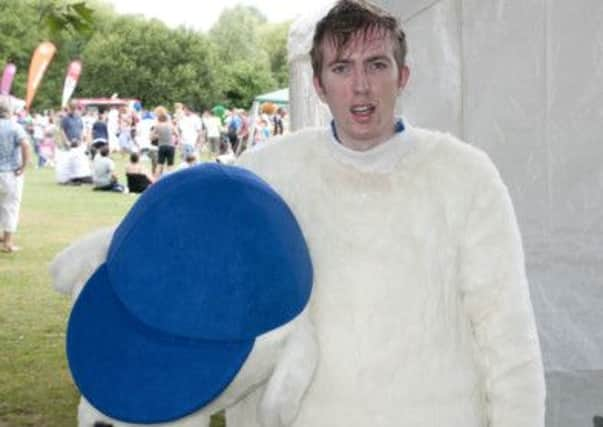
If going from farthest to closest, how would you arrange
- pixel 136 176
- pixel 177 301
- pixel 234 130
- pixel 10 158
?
pixel 234 130 < pixel 136 176 < pixel 10 158 < pixel 177 301

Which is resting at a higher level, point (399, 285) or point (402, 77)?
point (402, 77)

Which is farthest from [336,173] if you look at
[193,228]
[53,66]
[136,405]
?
[53,66]

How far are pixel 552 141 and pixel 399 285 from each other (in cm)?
221

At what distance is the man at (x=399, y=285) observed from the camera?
193 cm

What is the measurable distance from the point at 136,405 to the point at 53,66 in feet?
210

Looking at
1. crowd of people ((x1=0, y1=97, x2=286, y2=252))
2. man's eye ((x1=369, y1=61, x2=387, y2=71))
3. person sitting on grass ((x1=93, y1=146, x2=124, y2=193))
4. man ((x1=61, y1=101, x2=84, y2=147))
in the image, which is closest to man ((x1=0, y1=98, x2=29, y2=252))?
crowd of people ((x1=0, y1=97, x2=286, y2=252))

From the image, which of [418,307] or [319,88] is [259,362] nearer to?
[418,307]

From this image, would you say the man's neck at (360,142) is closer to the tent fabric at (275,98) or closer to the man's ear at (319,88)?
the man's ear at (319,88)

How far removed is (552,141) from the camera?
3.96m

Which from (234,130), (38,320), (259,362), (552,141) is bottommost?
(38,320)

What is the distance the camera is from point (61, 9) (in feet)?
16.9

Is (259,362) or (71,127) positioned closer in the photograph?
(259,362)

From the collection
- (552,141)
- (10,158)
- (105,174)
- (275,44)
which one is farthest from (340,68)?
(275,44)

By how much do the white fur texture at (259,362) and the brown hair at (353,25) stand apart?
20.7 inches
